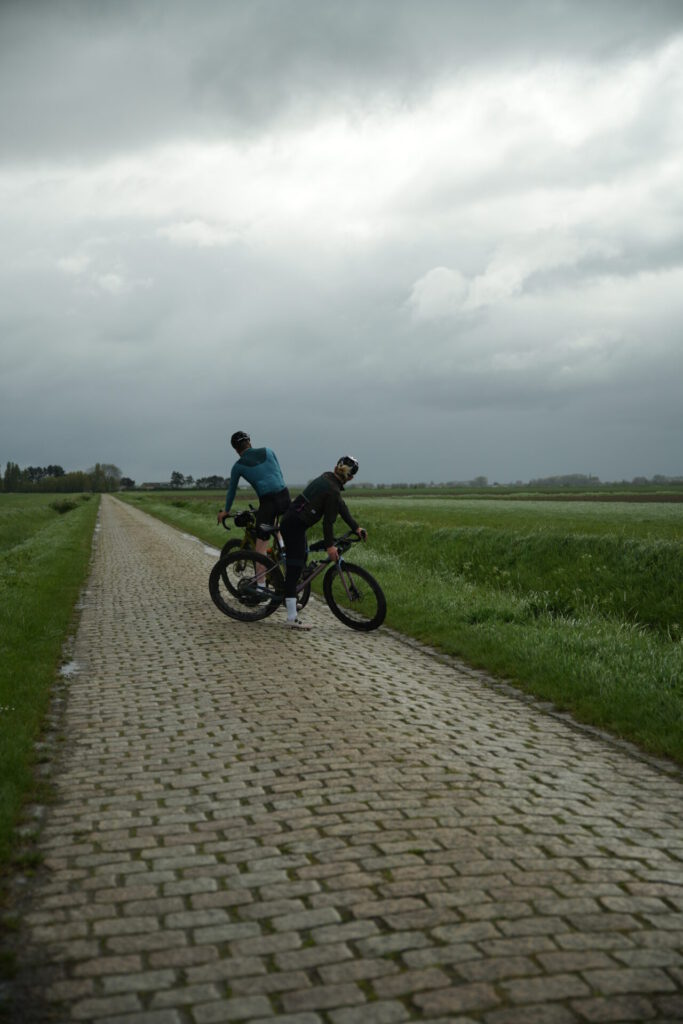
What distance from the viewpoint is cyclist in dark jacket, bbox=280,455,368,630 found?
424 inches

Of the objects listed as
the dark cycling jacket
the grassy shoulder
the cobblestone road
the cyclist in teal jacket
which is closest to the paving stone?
the cobblestone road

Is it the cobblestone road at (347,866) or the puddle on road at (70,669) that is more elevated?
the cobblestone road at (347,866)

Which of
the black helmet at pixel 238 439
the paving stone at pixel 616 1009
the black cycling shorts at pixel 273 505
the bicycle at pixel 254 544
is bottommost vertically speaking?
the paving stone at pixel 616 1009

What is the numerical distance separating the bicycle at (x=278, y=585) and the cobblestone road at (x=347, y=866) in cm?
375

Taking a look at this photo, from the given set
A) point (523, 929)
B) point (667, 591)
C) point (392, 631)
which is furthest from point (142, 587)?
point (523, 929)

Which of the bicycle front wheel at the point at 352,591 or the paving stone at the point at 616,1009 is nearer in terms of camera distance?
the paving stone at the point at 616,1009

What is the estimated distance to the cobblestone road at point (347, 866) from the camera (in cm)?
302

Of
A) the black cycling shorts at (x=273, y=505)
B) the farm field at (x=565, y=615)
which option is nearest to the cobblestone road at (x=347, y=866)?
the farm field at (x=565, y=615)

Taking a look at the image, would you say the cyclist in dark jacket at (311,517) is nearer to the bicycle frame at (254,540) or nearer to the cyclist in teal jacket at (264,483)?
the bicycle frame at (254,540)

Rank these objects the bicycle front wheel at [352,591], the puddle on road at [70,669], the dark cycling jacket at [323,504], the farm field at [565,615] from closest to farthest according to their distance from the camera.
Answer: the farm field at [565,615]
the puddle on road at [70,669]
the dark cycling jacket at [323,504]
the bicycle front wheel at [352,591]

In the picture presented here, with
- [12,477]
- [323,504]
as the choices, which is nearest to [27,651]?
[323,504]

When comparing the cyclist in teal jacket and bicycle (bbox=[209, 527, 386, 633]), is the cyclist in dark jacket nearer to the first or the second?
bicycle (bbox=[209, 527, 386, 633])

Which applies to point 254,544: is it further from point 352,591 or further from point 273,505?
point 352,591

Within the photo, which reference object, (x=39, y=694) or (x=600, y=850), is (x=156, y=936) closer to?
(x=600, y=850)
